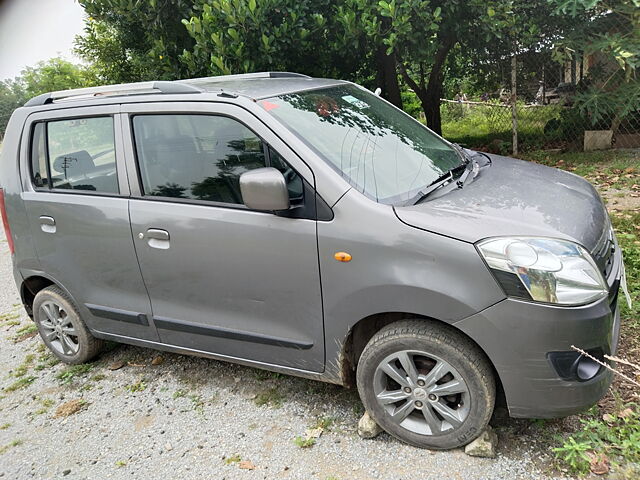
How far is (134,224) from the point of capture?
3.24 m

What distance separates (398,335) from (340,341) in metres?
0.34

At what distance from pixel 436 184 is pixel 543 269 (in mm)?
834

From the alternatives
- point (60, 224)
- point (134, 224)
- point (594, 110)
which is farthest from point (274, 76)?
point (594, 110)

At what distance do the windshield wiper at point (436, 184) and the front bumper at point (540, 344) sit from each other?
0.66 meters

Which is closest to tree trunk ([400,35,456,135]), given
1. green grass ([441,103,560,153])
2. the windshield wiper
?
green grass ([441,103,560,153])

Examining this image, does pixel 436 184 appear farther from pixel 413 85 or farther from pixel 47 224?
pixel 413 85

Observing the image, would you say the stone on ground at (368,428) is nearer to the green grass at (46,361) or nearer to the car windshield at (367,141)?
the car windshield at (367,141)

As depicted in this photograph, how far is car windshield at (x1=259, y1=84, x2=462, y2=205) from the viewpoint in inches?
111

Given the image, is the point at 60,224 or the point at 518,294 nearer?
the point at 518,294

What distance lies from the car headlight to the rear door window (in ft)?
7.46

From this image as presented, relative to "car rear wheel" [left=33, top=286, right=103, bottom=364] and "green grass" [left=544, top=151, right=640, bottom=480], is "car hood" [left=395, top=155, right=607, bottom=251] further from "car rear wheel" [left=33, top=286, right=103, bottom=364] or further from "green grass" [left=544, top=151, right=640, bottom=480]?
"car rear wheel" [left=33, top=286, right=103, bottom=364]

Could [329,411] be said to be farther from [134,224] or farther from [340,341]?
[134,224]

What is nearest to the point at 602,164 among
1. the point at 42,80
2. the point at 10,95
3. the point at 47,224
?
the point at 47,224

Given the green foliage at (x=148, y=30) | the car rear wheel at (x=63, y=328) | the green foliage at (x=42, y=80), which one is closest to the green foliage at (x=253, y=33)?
the green foliage at (x=148, y=30)
